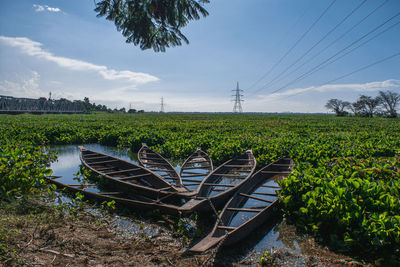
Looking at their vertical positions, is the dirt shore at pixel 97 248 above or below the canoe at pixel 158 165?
below

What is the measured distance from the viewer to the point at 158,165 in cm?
795

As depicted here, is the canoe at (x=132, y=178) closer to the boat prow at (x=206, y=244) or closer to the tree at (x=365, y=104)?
the boat prow at (x=206, y=244)

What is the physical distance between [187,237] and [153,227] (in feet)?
2.46

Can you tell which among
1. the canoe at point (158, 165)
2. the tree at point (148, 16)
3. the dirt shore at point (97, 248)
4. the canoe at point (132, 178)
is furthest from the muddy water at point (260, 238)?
the tree at point (148, 16)

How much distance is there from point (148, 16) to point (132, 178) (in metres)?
4.07

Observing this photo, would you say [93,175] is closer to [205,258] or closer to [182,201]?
[182,201]

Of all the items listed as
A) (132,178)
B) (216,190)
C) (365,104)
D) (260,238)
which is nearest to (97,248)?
(260,238)

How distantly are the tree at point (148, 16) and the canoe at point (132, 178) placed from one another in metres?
3.34

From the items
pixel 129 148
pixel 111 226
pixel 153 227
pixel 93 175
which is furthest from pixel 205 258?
pixel 129 148

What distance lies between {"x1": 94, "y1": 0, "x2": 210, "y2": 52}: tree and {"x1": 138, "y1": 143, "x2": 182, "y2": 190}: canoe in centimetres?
367

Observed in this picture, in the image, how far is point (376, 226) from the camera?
3.05 m

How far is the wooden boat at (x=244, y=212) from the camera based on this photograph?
3.22 meters

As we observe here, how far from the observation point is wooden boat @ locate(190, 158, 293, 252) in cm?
322

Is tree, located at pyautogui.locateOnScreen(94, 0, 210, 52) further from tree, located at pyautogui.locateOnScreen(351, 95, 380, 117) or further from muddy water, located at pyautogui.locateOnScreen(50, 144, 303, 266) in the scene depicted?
tree, located at pyautogui.locateOnScreen(351, 95, 380, 117)
